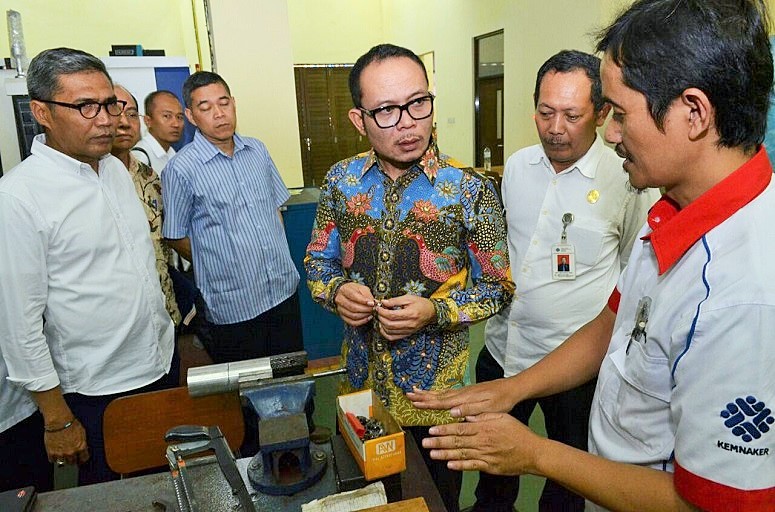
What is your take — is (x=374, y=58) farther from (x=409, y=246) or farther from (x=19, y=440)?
(x=19, y=440)

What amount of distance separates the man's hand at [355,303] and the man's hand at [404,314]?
0.12 ft

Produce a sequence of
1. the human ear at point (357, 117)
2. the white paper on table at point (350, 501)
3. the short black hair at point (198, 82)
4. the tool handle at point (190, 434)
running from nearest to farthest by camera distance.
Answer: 1. the white paper on table at point (350, 501)
2. the tool handle at point (190, 434)
3. the human ear at point (357, 117)
4. the short black hair at point (198, 82)

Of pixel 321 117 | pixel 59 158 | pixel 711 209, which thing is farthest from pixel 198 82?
pixel 321 117

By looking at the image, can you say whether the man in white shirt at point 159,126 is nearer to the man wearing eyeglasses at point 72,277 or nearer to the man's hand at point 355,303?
the man wearing eyeglasses at point 72,277

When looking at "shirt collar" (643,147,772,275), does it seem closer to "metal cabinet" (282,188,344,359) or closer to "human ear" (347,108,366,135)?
"human ear" (347,108,366,135)

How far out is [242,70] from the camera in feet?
11.3

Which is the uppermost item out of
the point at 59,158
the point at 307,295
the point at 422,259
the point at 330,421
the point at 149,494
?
the point at 59,158

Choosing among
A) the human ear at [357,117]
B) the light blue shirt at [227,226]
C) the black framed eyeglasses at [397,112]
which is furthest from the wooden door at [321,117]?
the black framed eyeglasses at [397,112]

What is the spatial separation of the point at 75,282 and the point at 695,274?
150cm

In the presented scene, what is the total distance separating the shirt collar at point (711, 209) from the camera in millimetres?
733

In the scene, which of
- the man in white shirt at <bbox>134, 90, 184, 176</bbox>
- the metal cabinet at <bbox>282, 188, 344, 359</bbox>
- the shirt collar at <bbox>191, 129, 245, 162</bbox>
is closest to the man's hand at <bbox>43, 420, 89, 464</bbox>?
the shirt collar at <bbox>191, 129, 245, 162</bbox>

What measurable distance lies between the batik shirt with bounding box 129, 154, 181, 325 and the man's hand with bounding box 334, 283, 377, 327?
1241 mm

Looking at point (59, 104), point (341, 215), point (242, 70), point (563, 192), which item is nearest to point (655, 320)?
point (341, 215)

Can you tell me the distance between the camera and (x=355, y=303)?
125 cm
